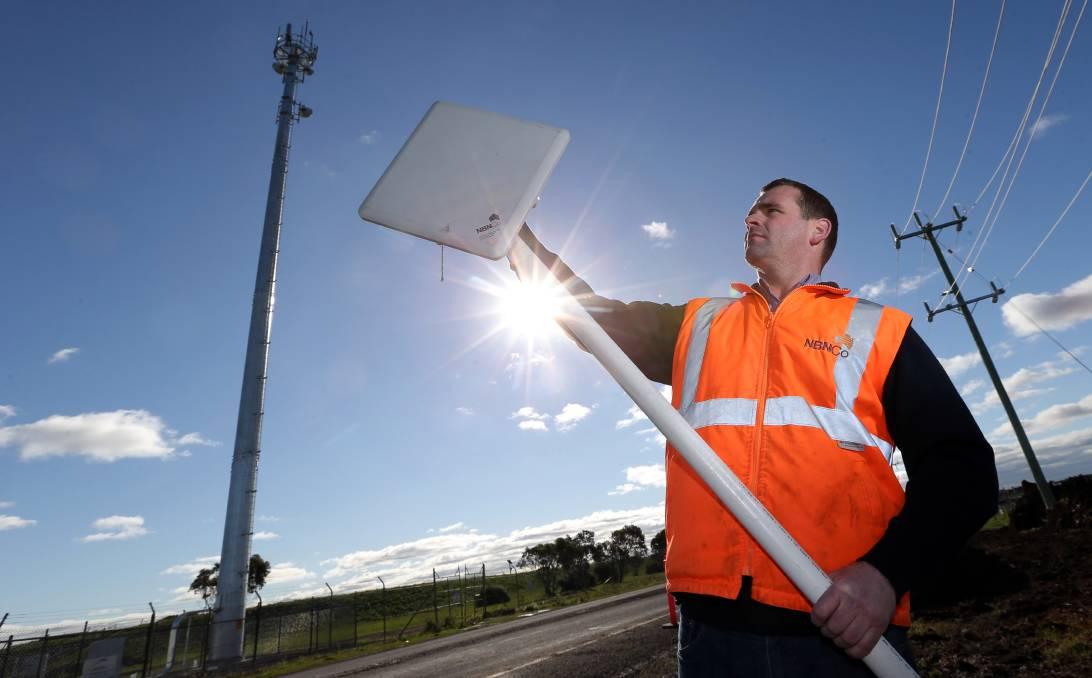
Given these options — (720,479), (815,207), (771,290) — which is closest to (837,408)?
(720,479)

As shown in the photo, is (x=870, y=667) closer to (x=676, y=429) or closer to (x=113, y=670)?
(x=676, y=429)

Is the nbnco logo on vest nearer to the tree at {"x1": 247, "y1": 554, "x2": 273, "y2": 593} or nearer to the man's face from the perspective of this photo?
the man's face

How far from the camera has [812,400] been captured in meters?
1.65

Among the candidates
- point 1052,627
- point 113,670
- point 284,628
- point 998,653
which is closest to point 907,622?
point 998,653

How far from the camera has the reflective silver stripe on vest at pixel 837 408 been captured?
159 centimetres

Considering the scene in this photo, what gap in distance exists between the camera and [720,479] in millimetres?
1410

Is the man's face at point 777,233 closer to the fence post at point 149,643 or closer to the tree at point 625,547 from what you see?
the fence post at point 149,643

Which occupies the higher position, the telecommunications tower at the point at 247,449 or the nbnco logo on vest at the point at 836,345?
the telecommunications tower at the point at 247,449

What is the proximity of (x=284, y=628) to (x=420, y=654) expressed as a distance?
14078 millimetres

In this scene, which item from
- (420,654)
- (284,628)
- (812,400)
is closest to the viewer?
(812,400)

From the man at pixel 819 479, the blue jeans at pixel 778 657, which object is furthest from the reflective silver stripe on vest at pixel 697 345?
the blue jeans at pixel 778 657

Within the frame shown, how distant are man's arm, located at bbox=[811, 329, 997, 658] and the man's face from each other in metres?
0.54

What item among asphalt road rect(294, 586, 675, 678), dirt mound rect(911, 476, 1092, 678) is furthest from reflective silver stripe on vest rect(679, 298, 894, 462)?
asphalt road rect(294, 586, 675, 678)

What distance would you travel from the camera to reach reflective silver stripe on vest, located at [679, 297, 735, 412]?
1.88m
